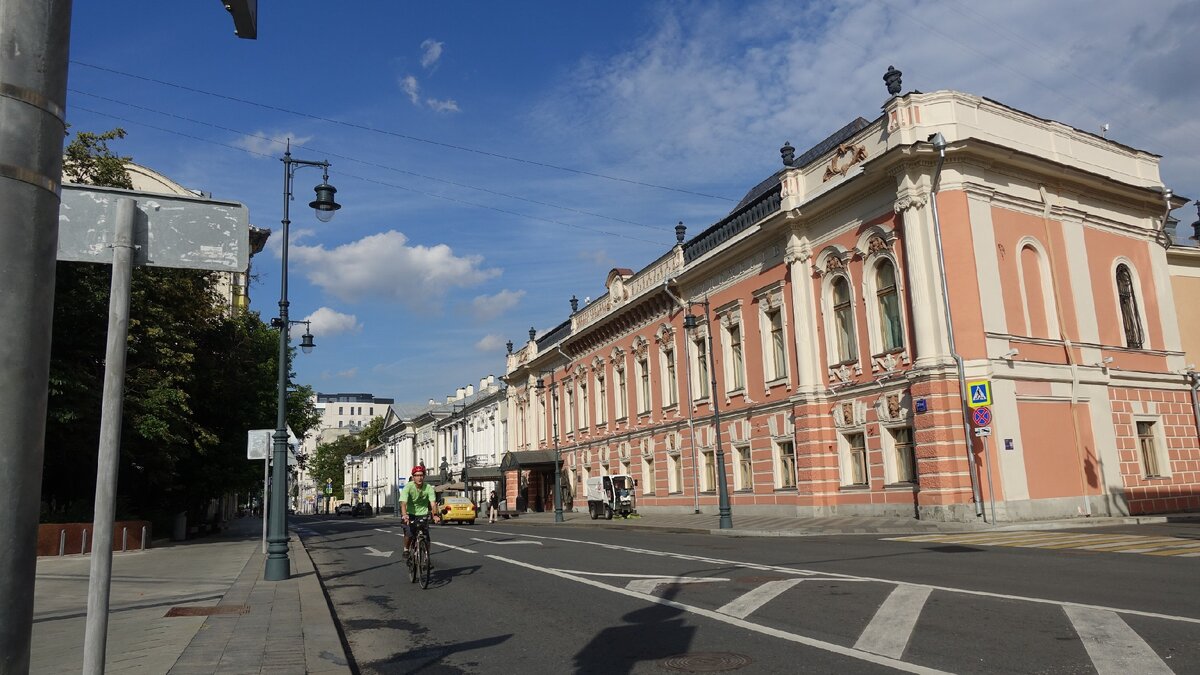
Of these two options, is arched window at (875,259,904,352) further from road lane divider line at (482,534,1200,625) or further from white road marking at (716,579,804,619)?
white road marking at (716,579,804,619)

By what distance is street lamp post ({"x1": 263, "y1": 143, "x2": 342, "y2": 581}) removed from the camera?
14109 mm

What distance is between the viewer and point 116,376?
10.2ft

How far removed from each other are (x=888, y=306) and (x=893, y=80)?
6.71 meters

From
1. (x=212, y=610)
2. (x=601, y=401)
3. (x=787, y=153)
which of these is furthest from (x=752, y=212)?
(x=212, y=610)

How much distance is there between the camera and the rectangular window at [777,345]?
30.5 metres

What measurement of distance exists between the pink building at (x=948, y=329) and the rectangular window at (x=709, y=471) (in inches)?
5.0

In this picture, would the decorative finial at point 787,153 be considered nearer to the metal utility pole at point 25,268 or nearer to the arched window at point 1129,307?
the arched window at point 1129,307

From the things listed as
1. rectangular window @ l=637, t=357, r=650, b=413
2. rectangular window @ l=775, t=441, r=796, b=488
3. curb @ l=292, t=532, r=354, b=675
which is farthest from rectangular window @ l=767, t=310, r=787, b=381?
curb @ l=292, t=532, r=354, b=675

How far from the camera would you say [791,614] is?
8.39 meters

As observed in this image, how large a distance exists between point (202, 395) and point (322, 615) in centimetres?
2474

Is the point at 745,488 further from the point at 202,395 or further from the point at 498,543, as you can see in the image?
the point at 202,395

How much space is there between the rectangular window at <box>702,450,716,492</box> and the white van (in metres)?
4.24

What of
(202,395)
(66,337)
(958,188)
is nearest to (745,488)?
(958,188)

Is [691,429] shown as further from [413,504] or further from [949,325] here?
[413,504]
